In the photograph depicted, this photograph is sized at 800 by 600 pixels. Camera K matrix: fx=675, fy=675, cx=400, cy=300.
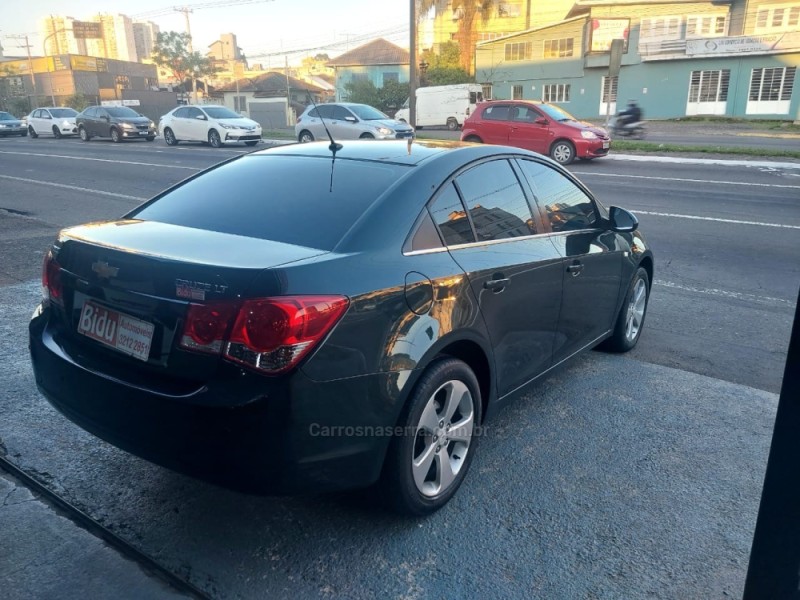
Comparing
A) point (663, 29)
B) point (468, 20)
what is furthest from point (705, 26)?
point (468, 20)

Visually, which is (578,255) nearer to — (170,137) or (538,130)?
(538,130)

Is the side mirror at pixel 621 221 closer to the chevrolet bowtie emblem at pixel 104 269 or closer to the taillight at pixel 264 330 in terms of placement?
the taillight at pixel 264 330

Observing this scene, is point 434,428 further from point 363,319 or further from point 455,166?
point 455,166

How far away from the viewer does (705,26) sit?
4450 centimetres

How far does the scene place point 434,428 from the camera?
9.55 ft

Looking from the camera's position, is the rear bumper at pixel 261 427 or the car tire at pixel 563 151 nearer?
the rear bumper at pixel 261 427

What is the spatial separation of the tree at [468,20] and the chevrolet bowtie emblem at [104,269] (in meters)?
52.2

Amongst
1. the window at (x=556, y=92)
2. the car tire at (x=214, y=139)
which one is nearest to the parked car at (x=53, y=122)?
the car tire at (x=214, y=139)

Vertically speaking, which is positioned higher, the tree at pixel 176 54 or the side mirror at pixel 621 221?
Answer: the tree at pixel 176 54

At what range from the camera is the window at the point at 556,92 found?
46.8 metres

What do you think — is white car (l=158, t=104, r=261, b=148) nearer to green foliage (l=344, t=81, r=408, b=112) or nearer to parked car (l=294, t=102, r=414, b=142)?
parked car (l=294, t=102, r=414, b=142)

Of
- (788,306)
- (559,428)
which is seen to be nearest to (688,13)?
(788,306)

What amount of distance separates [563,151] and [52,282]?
17.6m

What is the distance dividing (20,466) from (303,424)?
1.81 meters
